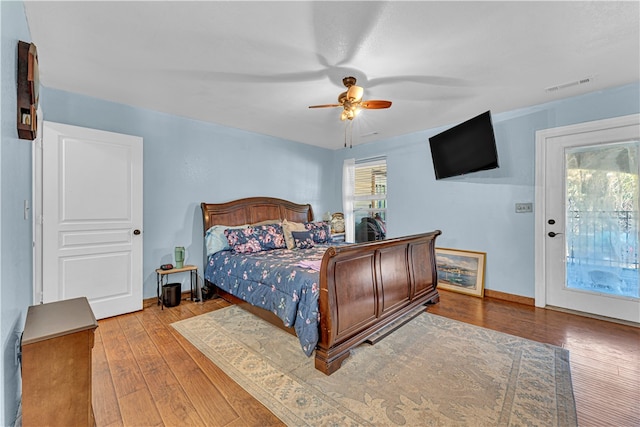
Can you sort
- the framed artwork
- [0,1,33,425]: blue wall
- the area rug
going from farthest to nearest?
1. the framed artwork
2. the area rug
3. [0,1,33,425]: blue wall

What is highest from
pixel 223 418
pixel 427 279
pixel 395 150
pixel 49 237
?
pixel 395 150

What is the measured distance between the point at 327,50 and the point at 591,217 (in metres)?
3.43

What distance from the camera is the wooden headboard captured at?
391cm

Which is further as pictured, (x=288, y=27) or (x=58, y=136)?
(x=58, y=136)

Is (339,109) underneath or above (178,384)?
above

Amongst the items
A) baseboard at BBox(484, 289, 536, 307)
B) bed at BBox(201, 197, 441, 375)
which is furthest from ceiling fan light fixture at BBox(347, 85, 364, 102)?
baseboard at BBox(484, 289, 536, 307)

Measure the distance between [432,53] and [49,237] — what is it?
3964mm

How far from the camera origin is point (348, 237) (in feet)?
18.6

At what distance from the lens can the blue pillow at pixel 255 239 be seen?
3562 millimetres

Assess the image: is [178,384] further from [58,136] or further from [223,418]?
[58,136]

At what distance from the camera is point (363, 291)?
2352 mm

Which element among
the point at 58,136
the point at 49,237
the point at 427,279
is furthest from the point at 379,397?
the point at 58,136

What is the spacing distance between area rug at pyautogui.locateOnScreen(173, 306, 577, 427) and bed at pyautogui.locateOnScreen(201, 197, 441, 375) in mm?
176

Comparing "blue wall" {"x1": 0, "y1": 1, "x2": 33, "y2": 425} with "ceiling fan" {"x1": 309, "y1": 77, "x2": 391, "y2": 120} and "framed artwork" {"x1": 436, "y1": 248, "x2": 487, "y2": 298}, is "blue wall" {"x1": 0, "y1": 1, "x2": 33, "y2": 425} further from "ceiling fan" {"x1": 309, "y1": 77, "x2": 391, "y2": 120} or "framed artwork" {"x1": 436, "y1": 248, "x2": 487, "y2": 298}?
"framed artwork" {"x1": 436, "y1": 248, "x2": 487, "y2": 298}
